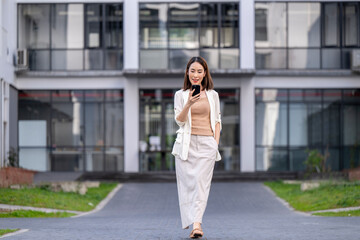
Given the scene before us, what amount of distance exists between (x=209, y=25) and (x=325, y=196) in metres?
11.7

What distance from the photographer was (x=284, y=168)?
29.1 m

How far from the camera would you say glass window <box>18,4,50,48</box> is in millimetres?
29406

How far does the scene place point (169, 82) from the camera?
28984 mm

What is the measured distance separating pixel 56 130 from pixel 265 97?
852 cm

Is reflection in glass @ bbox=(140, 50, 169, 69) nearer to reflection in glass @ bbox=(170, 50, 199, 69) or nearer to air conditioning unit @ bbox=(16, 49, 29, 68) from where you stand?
reflection in glass @ bbox=(170, 50, 199, 69)

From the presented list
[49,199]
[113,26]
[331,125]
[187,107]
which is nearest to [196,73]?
[187,107]

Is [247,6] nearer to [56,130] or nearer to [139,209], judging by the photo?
[56,130]

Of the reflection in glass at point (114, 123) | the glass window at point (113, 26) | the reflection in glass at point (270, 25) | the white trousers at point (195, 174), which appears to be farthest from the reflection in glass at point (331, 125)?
the white trousers at point (195, 174)

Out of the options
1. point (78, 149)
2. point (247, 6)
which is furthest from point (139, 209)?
point (247, 6)

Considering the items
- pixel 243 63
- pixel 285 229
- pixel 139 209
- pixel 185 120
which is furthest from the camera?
pixel 243 63

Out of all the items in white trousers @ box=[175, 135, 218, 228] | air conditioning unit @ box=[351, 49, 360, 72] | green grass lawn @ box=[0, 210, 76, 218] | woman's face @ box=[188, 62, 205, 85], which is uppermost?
air conditioning unit @ box=[351, 49, 360, 72]

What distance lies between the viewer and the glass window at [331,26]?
29328 millimetres

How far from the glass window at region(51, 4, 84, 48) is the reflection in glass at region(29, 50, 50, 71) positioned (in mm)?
519

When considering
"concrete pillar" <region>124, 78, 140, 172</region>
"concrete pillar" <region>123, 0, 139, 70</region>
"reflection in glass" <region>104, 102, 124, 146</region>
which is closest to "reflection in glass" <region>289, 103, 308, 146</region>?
"concrete pillar" <region>124, 78, 140, 172</region>
